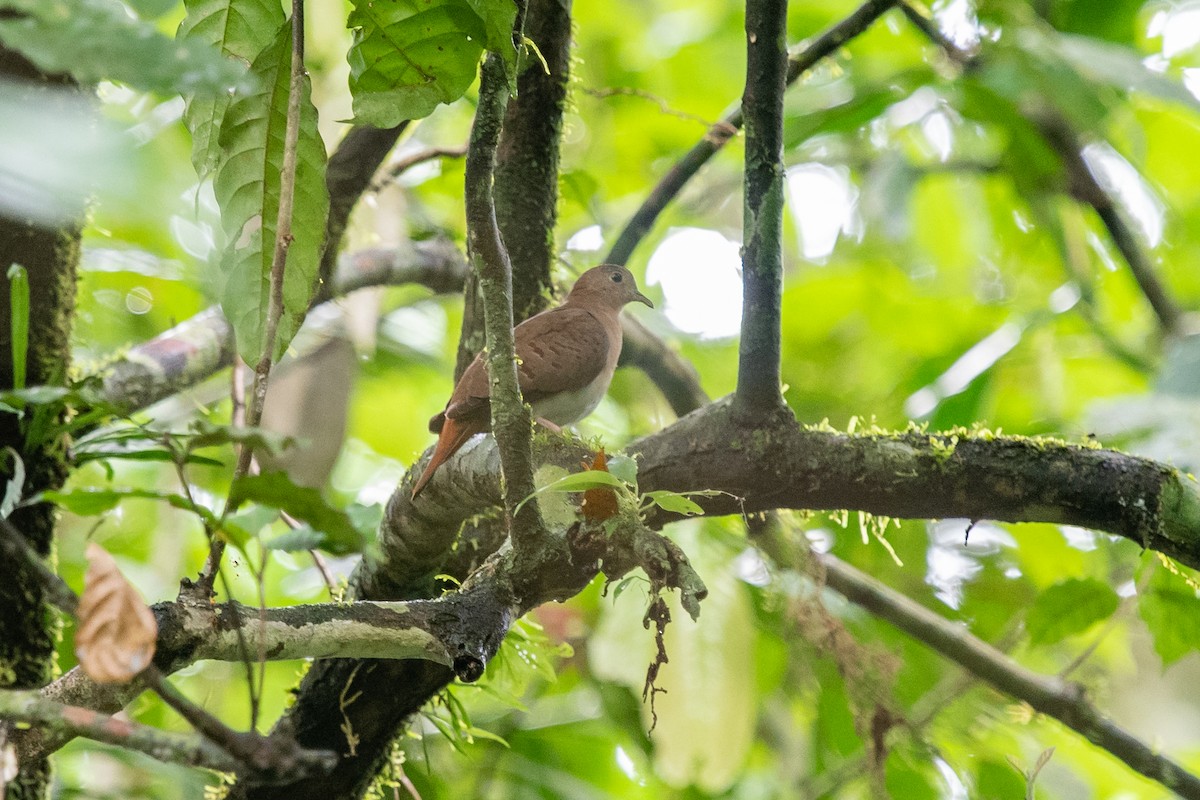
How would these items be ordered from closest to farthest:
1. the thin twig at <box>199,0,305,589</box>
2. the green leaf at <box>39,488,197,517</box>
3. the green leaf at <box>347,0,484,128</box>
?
the green leaf at <box>39,488,197,517</box> < the thin twig at <box>199,0,305,589</box> < the green leaf at <box>347,0,484,128</box>

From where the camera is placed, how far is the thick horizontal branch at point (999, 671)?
3.08 metres

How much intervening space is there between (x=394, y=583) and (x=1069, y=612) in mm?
1826

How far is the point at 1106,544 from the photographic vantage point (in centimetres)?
403

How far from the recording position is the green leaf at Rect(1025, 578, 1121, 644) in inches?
119

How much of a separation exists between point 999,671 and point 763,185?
1970 mm

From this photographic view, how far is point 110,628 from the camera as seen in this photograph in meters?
1.14

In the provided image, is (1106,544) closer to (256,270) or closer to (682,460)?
(682,460)

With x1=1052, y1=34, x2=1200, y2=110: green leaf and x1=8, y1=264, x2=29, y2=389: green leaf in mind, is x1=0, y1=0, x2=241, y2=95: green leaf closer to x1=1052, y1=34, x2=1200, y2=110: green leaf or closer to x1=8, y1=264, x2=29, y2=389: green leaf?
x1=8, y1=264, x2=29, y2=389: green leaf

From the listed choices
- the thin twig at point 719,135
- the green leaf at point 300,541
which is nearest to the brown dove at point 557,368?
the thin twig at point 719,135

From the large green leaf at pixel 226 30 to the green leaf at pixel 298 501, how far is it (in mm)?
797

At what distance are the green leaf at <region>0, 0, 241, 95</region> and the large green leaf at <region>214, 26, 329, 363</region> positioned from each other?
2.11 ft

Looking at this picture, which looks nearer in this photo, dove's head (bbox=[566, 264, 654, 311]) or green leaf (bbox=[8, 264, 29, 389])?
green leaf (bbox=[8, 264, 29, 389])

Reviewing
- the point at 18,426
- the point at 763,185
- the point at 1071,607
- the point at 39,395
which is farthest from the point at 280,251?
the point at 1071,607

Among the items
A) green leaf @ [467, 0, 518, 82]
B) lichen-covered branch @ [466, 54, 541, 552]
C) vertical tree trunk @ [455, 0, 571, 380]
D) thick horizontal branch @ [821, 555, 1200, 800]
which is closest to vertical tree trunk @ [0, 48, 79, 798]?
vertical tree trunk @ [455, 0, 571, 380]
